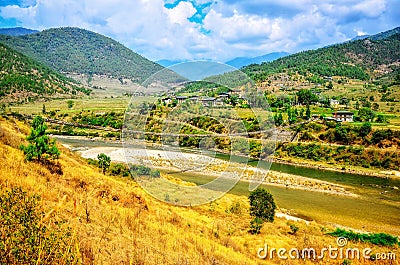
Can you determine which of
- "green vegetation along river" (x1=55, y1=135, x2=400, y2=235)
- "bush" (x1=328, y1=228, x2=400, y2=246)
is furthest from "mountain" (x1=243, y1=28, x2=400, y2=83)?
"bush" (x1=328, y1=228, x2=400, y2=246)

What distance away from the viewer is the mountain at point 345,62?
3493 inches

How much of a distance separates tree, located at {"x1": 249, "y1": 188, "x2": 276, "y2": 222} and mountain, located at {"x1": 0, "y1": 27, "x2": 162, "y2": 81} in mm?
127348

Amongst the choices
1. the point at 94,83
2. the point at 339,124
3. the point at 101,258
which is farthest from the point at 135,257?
the point at 94,83

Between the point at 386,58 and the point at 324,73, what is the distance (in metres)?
32.4

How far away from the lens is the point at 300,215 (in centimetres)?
1823

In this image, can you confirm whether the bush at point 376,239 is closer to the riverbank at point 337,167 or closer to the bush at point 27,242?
the bush at point 27,242

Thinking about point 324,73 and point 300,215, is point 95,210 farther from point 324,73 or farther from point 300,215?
point 324,73

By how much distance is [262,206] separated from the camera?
14.3 m

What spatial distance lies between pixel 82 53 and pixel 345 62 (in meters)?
128

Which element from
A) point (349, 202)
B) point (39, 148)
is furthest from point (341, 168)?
point (39, 148)

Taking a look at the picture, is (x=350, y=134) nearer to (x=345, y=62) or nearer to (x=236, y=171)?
(x=236, y=171)

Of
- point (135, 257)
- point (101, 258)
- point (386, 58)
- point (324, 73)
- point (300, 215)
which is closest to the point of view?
point (101, 258)

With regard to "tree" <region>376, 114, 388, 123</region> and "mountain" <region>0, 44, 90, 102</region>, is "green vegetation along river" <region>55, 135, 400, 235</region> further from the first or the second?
"mountain" <region>0, 44, 90, 102</region>

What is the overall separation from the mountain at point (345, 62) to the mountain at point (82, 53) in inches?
2435
